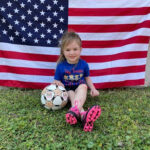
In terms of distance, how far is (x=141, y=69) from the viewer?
3.66m

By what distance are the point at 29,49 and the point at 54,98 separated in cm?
115

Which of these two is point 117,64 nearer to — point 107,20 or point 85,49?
point 85,49

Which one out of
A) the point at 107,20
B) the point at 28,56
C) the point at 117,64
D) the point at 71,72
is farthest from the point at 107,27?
the point at 28,56

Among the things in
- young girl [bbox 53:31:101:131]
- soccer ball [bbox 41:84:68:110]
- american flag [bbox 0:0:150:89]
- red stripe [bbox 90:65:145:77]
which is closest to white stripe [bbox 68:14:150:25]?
american flag [bbox 0:0:150:89]

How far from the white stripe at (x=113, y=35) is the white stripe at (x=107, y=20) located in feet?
0.60

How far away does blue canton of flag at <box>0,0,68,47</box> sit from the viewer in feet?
10.8

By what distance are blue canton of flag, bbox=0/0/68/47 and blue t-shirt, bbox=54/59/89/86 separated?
55 centimetres

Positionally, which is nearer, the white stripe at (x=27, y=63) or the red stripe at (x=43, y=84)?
the white stripe at (x=27, y=63)

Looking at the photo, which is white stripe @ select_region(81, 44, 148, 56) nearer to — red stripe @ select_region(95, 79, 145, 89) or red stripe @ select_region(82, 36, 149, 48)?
red stripe @ select_region(82, 36, 149, 48)

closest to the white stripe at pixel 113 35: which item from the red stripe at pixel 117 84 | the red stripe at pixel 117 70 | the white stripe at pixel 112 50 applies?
the white stripe at pixel 112 50

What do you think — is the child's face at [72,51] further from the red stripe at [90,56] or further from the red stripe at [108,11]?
the red stripe at [108,11]

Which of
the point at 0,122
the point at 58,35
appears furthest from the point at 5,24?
the point at 0,122

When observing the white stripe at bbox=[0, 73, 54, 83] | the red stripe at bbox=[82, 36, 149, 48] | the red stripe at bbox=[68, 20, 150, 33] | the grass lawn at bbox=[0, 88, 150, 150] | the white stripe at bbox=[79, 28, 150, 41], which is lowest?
the grass lawn at bbox=[0, 88, 150, 150]

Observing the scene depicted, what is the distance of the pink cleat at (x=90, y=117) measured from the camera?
2.24 m
